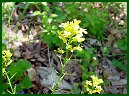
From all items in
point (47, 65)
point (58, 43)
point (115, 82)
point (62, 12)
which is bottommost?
point (115, 82)

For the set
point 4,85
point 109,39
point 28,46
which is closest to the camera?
point 4,85

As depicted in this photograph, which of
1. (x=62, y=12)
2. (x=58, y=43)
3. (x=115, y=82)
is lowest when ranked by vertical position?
(x=115, y=82)

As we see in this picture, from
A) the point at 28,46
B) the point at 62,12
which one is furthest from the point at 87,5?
the point at 28,46

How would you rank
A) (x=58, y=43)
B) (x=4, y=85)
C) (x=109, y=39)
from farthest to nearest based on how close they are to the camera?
(x=109, y=39) → (x=58, y=43) → (x=4, y=85)

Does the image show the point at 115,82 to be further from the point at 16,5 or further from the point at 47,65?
the point at 16,5

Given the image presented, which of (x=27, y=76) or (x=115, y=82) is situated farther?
(x=115, y=82)

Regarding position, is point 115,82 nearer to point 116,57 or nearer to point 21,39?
point 116,57

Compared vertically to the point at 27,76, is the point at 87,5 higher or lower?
higher

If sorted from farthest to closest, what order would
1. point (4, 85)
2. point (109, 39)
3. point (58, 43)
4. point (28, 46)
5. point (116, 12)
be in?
1. point (116, 12)
2. point (109, 39)
3. point (28, 46)
4. point (58, 43)
5. point (4, 85)

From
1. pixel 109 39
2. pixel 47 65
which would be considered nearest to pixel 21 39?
pixel 47 65
